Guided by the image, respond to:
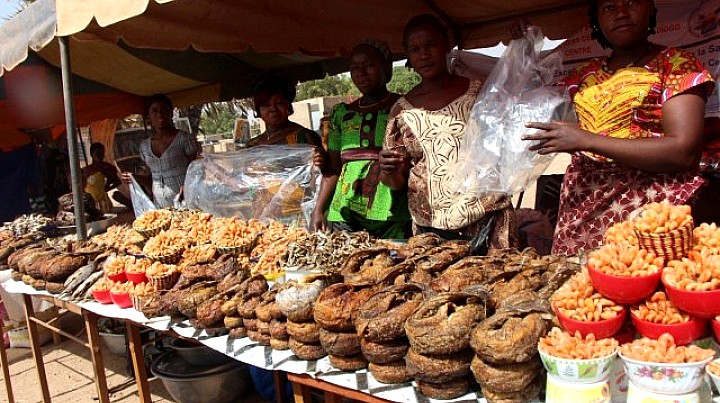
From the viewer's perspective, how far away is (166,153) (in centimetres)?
473

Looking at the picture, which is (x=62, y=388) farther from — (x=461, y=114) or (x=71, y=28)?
(x=461, y=114)

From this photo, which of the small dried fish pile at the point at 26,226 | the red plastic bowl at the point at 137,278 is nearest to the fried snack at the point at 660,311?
the red plastic bowl at the point at 137,278

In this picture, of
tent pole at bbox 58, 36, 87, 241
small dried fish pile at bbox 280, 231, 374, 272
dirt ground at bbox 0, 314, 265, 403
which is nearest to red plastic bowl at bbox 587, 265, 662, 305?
small dried fish pile at bbox 280, 231, 374, 272

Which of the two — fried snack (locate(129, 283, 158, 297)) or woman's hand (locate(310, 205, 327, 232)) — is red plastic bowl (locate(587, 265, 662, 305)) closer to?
fried snack (locate(129, 283, 158, 297))

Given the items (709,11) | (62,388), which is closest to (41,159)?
(62,388)

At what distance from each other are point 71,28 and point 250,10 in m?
1.31

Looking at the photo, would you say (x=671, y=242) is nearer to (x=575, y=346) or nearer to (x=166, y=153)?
(x=575, y=346)

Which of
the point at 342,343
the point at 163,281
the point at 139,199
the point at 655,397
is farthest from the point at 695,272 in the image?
the point at 139,199

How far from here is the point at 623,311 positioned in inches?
51.5

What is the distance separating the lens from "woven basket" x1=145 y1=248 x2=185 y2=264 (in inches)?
111

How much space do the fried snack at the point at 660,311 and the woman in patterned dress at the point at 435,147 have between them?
0.96 m

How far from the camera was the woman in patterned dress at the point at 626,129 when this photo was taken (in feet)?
5.68

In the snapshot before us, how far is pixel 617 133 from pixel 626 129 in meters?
0.03

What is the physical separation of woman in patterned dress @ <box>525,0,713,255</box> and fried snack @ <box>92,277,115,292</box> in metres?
2.23
